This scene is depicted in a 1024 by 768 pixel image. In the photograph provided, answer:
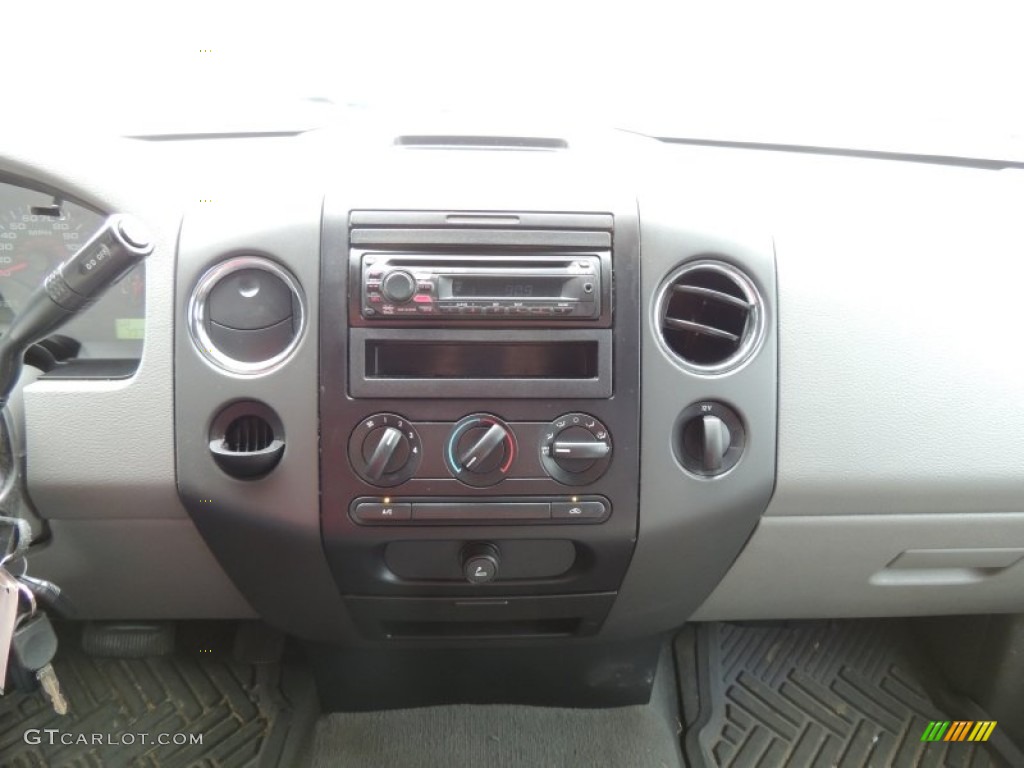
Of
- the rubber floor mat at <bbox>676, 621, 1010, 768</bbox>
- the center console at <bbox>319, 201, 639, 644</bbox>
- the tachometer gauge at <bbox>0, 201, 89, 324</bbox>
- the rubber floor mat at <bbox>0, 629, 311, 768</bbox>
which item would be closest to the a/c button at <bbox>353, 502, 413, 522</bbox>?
the center console at <bbox>319, 201, 639, 644</bbox>

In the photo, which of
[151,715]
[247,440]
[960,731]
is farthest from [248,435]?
[960,731]

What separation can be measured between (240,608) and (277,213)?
2.38 ft

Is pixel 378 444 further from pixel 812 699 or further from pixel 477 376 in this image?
pixel 812 699

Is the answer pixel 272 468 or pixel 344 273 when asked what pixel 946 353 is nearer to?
pixel 344 273

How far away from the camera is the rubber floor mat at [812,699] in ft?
5.32

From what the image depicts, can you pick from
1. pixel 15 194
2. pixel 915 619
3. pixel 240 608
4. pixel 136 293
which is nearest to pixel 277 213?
pixel 136 293

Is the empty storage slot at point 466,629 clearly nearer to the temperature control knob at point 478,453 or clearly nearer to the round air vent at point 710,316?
the temperature control knob at point 478,453

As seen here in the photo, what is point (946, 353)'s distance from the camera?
46.3 inches

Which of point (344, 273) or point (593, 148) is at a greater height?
point (593, 148)

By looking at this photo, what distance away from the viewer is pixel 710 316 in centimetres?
117

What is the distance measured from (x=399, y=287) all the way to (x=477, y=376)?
0.54ft

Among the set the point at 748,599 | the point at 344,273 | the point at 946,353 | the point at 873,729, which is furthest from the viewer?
the point at 873,729

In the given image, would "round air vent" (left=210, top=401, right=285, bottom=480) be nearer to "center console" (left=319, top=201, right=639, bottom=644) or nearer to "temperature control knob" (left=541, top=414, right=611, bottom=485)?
"center console" (left=319, top=201, right=639, bottom=644)

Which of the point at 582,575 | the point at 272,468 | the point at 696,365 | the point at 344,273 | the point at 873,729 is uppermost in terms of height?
the point at 344,273
